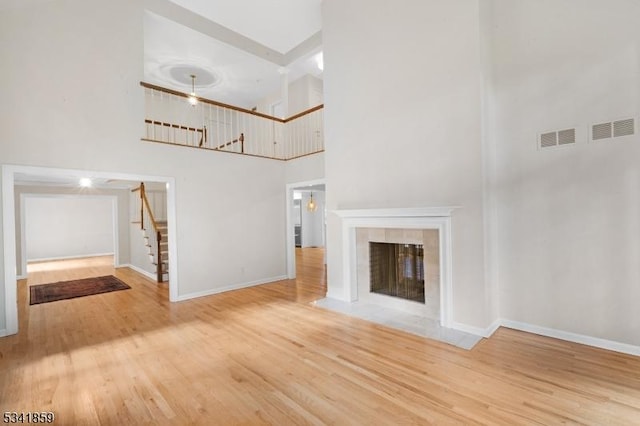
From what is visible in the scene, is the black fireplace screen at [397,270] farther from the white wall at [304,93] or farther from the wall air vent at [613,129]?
the white wall at [304,93]

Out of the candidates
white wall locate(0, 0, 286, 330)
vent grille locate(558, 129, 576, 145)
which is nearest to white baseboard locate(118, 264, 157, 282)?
white wall locate(0, 0, 286, 330)

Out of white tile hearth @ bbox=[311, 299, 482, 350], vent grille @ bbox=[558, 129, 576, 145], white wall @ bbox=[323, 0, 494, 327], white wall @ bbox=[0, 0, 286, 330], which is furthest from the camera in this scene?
white wall @ bbox=[0, 0, 286, 330]

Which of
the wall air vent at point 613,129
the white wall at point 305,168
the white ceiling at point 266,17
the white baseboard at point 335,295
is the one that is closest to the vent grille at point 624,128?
the wall air vent at point 613,129

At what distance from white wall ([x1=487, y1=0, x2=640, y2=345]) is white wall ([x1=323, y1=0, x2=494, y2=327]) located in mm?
443

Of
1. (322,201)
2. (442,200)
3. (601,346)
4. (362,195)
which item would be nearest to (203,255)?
(362,195)

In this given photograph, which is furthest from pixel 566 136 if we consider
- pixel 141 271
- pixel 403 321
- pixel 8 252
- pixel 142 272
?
pixel 141 271

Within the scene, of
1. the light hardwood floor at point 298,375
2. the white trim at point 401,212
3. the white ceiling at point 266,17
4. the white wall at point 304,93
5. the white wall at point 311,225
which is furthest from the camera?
the white wall at point 311,225

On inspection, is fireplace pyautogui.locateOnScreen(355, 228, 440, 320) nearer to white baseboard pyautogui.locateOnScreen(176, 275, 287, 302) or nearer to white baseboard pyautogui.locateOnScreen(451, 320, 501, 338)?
white baseboard pyautogui.locateOnScreen(451, 320, 501, 338)

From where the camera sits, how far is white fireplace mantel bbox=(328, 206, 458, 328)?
3.43m

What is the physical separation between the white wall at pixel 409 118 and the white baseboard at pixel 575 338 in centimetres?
41

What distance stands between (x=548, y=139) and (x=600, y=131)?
40 centimetres

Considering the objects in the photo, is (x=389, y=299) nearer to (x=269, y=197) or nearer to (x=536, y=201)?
(x=536, y=201)

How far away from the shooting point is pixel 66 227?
1047 centimetres

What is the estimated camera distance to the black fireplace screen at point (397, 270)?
4082mm
